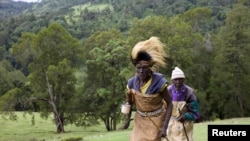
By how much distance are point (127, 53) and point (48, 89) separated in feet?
25.1

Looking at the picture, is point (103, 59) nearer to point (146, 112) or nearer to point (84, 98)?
point (84, 98)

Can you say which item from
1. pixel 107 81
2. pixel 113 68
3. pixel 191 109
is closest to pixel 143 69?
pixel 191 109

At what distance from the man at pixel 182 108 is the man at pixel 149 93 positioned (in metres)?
1.73

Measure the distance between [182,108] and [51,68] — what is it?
106 ft

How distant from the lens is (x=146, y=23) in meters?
37.3

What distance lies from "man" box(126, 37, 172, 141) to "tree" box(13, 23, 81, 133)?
111ft

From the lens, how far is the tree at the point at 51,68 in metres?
40.1

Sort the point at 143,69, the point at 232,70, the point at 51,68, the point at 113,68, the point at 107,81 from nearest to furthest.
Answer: the point at 143,69
the point at 232,70
the point at 51,68
the point at 113,68
the point at 107,81

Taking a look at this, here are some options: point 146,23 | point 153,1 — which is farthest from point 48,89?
point 153,1

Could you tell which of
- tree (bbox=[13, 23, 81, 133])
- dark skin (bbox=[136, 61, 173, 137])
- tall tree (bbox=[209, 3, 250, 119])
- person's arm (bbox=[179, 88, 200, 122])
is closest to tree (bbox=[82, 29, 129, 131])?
tree (bbox=[13, 23, 81, 133])

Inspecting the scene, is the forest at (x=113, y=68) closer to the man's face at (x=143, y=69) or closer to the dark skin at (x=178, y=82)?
the dark skin at (x=178, y=82)

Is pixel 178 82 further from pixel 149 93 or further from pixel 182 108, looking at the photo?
pixel 149 93

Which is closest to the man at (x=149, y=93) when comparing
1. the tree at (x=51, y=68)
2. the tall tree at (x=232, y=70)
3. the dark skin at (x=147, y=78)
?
the dark skin at (x=147, y=78)

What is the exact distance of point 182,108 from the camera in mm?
8031
